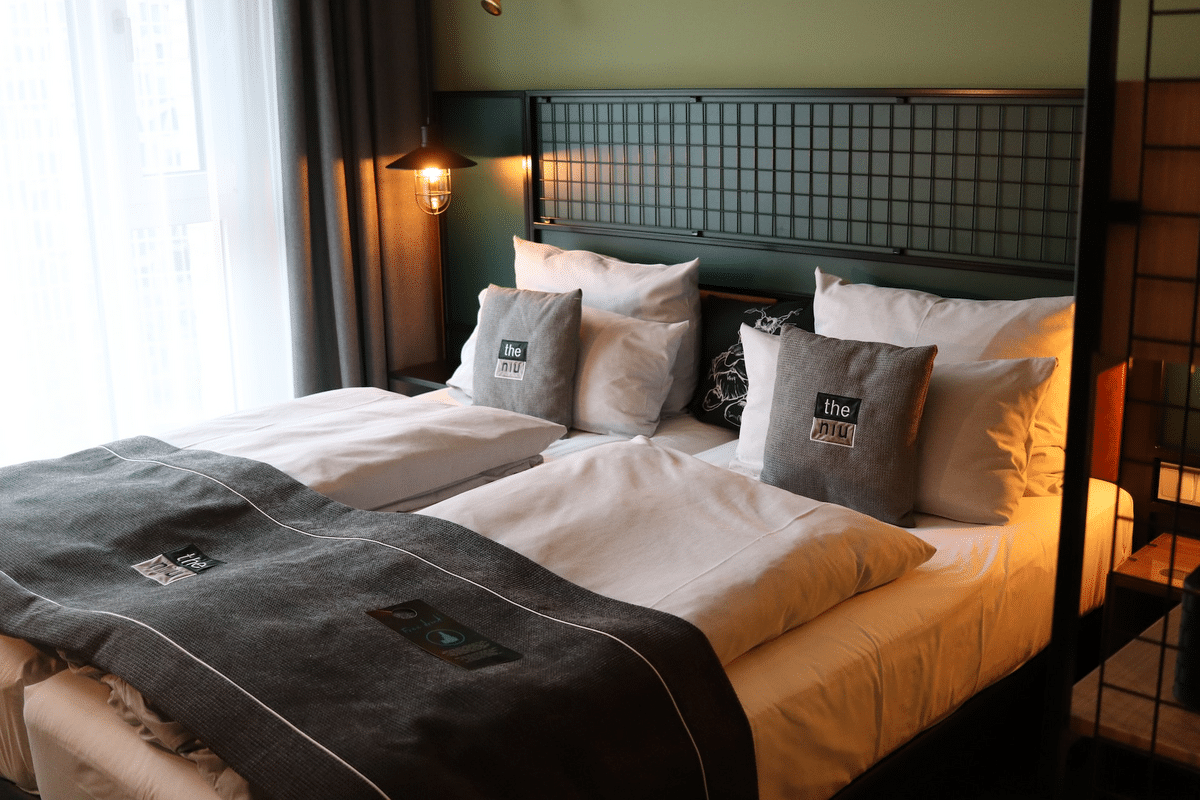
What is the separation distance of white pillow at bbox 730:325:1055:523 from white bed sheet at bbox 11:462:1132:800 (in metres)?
0.06

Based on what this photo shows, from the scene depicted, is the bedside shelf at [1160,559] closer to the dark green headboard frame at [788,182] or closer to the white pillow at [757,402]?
the dark green headboard frame at [788,182]

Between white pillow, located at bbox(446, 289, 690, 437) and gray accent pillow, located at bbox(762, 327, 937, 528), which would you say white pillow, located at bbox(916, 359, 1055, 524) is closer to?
gray accent pillow, located at bbox(762, 327, 937, 528)

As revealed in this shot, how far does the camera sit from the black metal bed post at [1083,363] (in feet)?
3.53

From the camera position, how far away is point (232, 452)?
2602 millimetres

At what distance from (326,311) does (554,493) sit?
217 cm

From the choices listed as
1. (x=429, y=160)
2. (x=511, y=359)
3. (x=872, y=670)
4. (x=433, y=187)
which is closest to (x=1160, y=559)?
(x=872, y=670)

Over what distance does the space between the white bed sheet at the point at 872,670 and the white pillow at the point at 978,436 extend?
0.21 feet

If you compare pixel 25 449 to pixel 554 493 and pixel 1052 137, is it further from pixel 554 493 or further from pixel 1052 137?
pixel 1052 137

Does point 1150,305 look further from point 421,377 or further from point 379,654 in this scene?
point 421,377

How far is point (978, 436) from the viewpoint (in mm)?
2381

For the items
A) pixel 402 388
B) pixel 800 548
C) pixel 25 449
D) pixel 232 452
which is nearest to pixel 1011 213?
pixel 800 548

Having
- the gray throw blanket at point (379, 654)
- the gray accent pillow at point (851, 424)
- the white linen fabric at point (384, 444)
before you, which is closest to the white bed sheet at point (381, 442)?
the white linen fabric at point (384, 444)

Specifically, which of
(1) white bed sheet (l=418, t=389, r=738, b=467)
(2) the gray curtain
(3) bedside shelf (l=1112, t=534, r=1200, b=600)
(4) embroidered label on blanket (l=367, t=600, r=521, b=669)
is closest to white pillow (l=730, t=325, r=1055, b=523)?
(3) bedside shelf (l=1112, t=534, r=1200, b=600)

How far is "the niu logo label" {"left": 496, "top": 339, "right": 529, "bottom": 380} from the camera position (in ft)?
10.4
